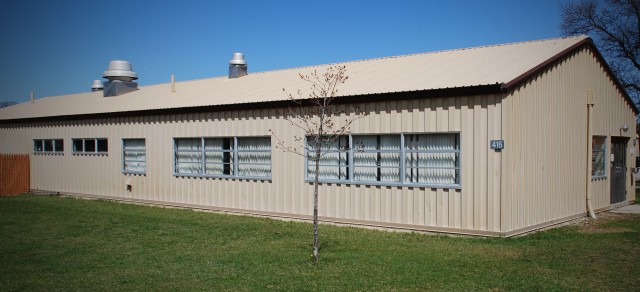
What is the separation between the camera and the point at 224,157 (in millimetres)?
17203

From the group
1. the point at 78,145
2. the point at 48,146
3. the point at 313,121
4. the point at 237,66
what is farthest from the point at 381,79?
the point at 48,146

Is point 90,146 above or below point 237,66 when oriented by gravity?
below

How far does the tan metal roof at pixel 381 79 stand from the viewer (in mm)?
12945

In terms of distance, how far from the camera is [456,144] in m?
12.5

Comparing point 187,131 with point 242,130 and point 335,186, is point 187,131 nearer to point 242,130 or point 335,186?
point 242,130

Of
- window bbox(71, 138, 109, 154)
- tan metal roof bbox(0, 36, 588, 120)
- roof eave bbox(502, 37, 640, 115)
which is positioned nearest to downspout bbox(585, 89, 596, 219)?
roof eave bbox(502, 37, 640, 115)

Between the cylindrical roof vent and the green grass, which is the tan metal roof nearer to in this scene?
the cylindrical roof vent

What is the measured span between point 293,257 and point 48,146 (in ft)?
56.2

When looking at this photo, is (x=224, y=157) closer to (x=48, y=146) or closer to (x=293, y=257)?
(x=293, y=257)

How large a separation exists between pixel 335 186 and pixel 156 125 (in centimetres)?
736

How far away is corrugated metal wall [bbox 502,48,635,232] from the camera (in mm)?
11984

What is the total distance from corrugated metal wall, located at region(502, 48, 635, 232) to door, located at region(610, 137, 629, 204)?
66 centimetres

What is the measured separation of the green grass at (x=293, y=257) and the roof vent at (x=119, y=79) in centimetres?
1107

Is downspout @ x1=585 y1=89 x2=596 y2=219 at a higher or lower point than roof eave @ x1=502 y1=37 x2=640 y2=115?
lower
